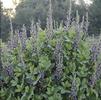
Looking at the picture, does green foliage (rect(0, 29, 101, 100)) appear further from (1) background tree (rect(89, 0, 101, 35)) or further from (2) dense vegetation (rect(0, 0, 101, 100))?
(1) background tree (rect(89, 0, 101, 35))

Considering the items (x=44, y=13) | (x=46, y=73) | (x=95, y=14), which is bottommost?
(x=46, y=73)

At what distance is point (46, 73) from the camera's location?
3.80 m

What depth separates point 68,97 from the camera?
3.77 m

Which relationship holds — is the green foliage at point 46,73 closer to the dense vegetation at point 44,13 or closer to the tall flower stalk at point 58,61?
the tall flower stalk at point 58,61

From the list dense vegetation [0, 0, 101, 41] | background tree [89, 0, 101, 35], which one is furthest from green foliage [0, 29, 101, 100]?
background tree [89, 0, 101, 35]

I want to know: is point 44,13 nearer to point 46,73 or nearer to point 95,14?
point 95,14

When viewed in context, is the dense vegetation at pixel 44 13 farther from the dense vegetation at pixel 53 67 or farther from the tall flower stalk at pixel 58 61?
the tall flower stalk at pixel 58 61

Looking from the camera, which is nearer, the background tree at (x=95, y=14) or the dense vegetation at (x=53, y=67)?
the dense vegetation at (x=53, y=67)

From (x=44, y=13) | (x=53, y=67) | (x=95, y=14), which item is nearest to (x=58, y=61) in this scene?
(x=53, y=67)

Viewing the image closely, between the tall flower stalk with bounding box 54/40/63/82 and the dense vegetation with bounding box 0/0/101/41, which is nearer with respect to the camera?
the tall flower stalk with bounding box 54/40/63/82

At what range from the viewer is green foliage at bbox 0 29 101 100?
3709mm

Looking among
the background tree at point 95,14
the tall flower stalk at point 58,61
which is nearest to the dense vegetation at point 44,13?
the background tree at point 95,14

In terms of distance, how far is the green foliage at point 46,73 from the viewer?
371 cm

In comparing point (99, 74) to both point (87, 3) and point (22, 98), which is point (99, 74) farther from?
point (87, 3)
